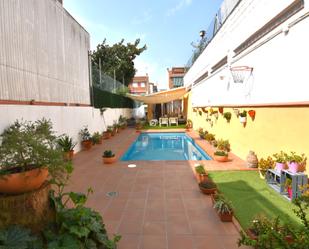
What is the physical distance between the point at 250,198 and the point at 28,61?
23.8 feet

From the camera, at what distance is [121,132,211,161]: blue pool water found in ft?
34.8

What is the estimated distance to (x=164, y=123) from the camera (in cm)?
2123

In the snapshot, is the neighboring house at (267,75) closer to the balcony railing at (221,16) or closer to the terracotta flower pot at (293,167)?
the balcony railing at (221,16)

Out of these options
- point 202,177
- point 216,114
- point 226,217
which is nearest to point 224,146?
point 216,114

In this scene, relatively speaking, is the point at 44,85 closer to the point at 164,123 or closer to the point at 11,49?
the point at 11,49

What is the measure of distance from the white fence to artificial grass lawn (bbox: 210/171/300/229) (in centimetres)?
617

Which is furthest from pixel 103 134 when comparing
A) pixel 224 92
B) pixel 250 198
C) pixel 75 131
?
pixel 250 198

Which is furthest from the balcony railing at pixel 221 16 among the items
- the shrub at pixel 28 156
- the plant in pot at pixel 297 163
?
the shrub at pixel 28 156

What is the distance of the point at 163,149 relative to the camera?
12859mm

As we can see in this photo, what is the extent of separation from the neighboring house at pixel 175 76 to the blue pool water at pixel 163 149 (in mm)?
20336

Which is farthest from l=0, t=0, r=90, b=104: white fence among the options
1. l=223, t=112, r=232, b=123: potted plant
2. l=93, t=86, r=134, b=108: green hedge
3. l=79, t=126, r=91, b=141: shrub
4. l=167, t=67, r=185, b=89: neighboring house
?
l=167, t=67, r=185, b=89: neighboring house

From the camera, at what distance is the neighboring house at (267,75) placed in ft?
16.5

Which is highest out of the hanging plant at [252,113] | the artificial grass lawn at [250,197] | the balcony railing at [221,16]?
the balcony railing at [221,16]

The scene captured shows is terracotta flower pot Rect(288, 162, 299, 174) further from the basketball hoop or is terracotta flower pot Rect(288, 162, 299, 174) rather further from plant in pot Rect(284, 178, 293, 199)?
the basketball hoop
